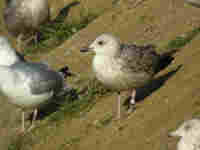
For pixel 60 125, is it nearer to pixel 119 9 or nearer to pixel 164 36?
pixel 164 36

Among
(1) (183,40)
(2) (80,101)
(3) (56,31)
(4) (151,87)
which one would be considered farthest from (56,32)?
(4) (151,87)

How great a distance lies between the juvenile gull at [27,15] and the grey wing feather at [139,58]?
21.0 feet

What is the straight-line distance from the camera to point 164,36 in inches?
453

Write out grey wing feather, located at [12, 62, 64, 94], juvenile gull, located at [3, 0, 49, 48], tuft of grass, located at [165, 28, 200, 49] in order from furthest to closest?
juvenile gull, located at [3, 0, 49, 48], tuft of grass, located at [165, 28, 200, 49], grey wing feather, located at [12, 62, 64, 94]

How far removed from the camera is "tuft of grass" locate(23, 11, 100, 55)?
1503cm

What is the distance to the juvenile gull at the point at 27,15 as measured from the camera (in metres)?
15.2

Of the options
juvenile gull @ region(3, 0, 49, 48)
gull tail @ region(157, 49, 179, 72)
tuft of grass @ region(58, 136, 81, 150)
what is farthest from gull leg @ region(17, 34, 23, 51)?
tuft of grass @ region(58, 136, 81, 150)

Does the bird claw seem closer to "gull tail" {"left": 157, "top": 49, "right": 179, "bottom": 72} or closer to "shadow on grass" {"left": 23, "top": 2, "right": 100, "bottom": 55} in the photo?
"gull tail" {"left": 157, "top": 49, "right": 179, "bottom": 72}

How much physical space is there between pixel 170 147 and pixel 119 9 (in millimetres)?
7574

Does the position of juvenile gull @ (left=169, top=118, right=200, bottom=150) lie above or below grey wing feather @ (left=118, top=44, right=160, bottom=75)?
above

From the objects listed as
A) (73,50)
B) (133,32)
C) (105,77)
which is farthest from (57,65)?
(105,77)

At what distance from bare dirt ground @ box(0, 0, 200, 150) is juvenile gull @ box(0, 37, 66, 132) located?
55 centimetres

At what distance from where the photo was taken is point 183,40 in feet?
35.4

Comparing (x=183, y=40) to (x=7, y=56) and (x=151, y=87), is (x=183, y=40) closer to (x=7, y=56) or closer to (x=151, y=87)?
(x=151, y=87)
